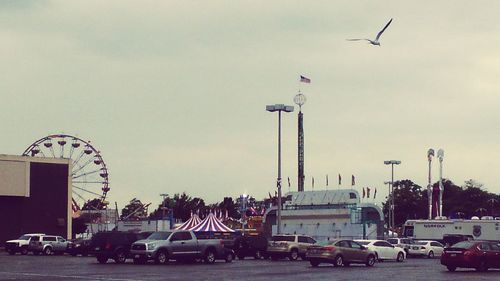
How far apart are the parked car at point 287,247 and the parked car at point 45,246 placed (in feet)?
66.1

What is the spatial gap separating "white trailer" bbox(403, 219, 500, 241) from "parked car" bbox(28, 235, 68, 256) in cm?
3029

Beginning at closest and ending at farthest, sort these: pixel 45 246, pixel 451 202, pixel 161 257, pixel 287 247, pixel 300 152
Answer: pixel 161 257
pixel 287 247
pixel 45 246
pixel 300 152
pixel 451 202

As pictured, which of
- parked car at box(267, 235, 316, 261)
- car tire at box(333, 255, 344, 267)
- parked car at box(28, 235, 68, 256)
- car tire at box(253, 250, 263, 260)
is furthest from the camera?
parked car at box(28, 235, 68, 256)

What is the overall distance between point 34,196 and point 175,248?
4036 cm

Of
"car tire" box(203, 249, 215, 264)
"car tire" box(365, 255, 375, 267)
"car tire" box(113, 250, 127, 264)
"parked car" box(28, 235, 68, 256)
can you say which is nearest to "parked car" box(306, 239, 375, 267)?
"car tire" box(365, 255, 375, 267)

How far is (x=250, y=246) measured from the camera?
56.2m

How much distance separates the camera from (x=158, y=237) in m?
46.6

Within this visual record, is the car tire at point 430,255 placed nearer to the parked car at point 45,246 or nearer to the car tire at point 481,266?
the car tire at point 481,266

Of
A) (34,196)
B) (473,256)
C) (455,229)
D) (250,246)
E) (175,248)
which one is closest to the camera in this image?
(473,256)

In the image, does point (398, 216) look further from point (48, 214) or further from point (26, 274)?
point (26, 274)

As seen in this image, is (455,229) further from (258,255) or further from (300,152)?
(300,152)

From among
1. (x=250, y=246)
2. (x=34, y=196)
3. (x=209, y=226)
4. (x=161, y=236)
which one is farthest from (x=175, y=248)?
(x=34, y=196)

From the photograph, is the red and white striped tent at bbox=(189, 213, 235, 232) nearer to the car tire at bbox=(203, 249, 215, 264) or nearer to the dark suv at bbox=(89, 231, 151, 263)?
the dark suv at bbox=(89, 231, 151, 263)

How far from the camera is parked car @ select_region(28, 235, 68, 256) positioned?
68.8 meters
